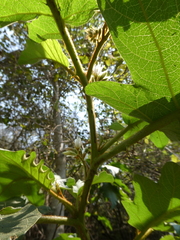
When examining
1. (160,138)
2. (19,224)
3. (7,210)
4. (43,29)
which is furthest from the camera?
(160,138)

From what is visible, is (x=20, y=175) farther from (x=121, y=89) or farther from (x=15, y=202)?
(x=121, y=89)

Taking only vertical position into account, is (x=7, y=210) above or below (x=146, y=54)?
below

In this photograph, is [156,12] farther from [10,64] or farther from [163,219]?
[10,64]

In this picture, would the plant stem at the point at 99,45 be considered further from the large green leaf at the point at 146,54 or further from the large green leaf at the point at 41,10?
the large green leaf at the point at 146,54

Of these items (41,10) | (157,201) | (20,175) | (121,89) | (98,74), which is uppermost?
(41,10)

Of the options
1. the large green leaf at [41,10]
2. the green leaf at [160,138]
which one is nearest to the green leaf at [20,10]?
the large green leaf at [41,10]

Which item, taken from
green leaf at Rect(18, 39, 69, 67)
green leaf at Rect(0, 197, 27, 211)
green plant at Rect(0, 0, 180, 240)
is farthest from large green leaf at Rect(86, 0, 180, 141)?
green leaf at Rect(0, 197, 27, 211)

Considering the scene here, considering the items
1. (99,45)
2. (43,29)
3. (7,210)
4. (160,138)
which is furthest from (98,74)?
(7,210)
